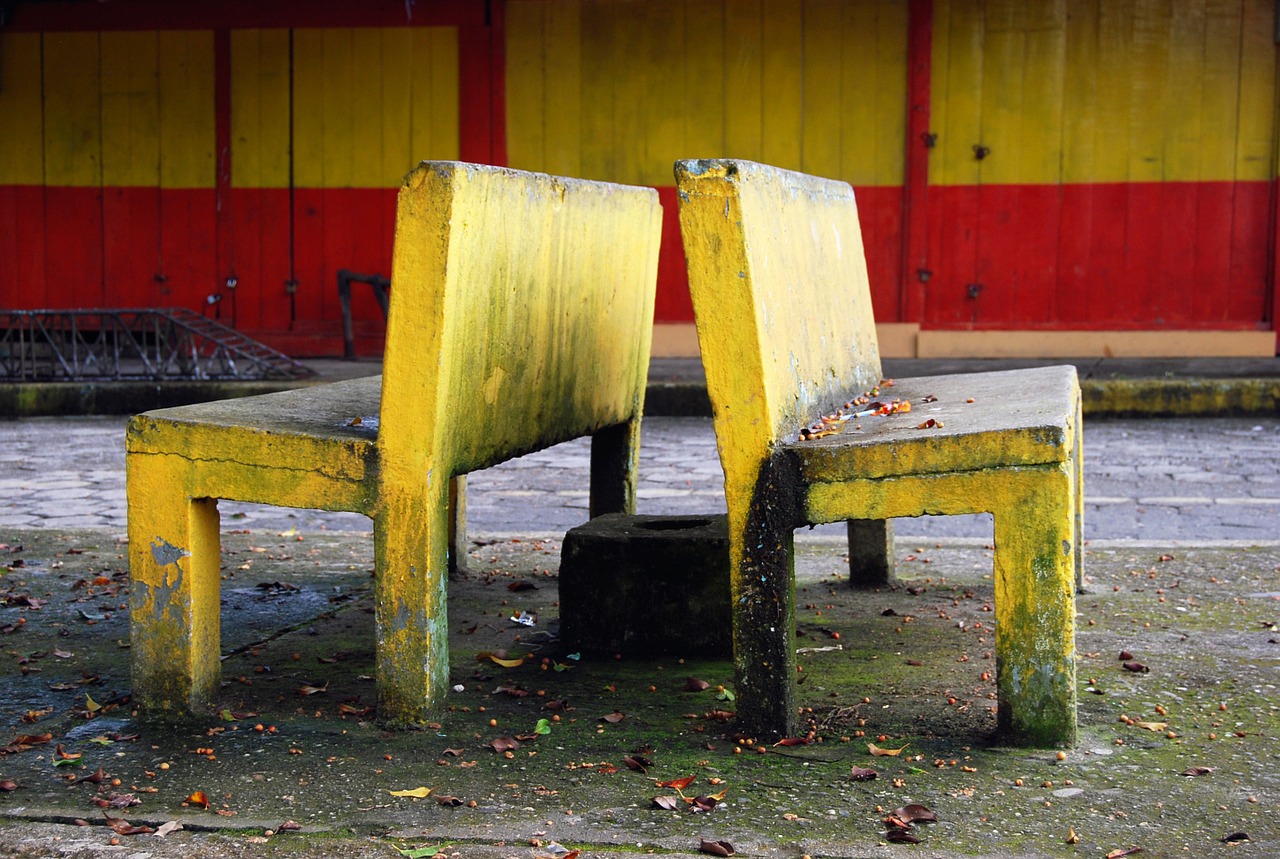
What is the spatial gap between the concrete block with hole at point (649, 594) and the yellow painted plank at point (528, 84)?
7342 mm

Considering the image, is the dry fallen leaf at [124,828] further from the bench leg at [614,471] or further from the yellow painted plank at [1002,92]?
the yellow painted plank at [1002,92]

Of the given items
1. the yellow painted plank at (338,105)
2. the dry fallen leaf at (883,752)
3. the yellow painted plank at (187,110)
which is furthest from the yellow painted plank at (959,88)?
the dry fallen leaf at (883,752)

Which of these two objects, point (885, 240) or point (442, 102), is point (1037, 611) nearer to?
point (885, 240)

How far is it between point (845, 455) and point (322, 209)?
28.2ft

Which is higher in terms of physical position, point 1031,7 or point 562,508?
point 1031,7

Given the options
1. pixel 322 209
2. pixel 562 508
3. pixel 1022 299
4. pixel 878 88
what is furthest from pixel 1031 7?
pixel 562 508

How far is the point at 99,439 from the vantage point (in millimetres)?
7965

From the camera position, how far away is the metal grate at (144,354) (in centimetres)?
923

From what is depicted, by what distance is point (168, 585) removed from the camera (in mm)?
2912

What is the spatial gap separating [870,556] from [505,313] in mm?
1517

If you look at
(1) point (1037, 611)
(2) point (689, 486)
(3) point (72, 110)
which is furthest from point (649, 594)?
(3) point (72, 110)

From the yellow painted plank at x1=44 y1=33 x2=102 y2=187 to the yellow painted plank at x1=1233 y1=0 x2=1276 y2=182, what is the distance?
8127 millimetres

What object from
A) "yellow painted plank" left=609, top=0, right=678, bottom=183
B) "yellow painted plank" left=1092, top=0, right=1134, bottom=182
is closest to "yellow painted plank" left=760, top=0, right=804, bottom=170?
"yellow painted plank" left=609, top=0, right=678, bottom=183

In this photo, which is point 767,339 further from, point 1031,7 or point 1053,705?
point 1031,7
